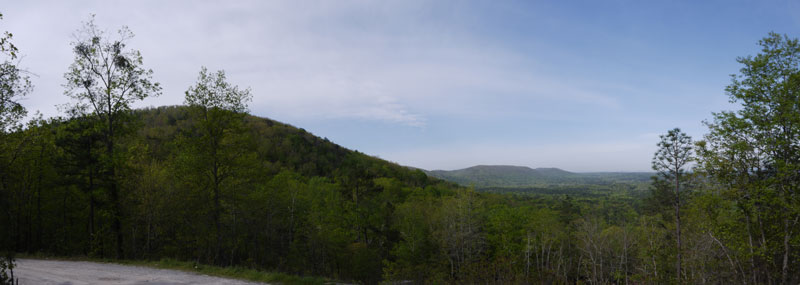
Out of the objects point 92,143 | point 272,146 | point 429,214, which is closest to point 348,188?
point 429,214

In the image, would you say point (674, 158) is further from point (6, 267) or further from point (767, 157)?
point (6, 267)

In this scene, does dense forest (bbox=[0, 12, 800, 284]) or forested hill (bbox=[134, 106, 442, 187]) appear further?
forested hill (bbox=[134, 106, 442, 187])

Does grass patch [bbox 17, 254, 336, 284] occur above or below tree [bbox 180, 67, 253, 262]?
below

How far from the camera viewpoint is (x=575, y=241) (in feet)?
134

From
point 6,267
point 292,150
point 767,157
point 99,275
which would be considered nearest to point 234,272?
point 99,275

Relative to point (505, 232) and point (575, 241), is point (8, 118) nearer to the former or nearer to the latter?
point (505, 232)

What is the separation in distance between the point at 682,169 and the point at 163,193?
3412cm

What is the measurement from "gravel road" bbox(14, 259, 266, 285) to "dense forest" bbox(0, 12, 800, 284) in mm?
3810

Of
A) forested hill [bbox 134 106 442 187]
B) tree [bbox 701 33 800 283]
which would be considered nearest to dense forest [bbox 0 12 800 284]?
tree [bbox 701 33 800 283]

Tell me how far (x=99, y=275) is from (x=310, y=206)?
2389cm

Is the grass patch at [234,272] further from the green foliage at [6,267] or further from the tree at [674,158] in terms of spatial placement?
the tree at [674,158]

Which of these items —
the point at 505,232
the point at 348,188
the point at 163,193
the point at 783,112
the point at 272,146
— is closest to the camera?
the point at 783,112

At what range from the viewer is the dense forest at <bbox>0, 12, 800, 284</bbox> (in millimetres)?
12633

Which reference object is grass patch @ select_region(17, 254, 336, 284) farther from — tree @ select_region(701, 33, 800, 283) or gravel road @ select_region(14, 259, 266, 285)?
A: tree @ select_region(701, 33, 800, 283)
